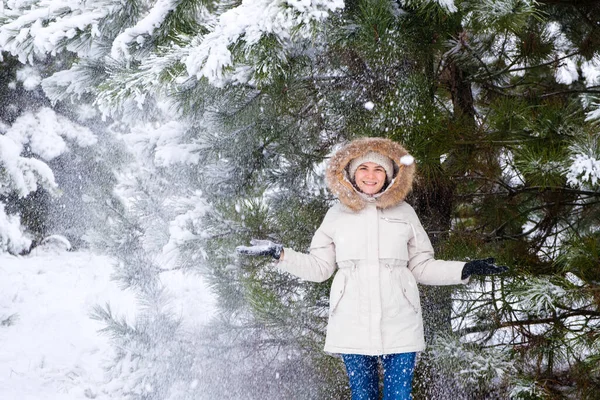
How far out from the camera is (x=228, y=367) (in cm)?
399

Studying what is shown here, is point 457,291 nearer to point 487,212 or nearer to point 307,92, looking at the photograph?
point 487,212

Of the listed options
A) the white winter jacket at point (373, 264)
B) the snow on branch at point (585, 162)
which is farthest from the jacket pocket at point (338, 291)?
the snow on branch at point (585, 162)

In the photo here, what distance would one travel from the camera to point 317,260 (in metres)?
2.97

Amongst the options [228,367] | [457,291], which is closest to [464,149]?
[457,291]

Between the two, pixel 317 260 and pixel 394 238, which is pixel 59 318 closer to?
pixel 317 260

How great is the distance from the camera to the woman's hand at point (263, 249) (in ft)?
8.89

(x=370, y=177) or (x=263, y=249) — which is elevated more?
(x=370, y=177)

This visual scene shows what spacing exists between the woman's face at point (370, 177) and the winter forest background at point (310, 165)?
0.36 meters

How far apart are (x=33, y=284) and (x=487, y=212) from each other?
7.27 meters

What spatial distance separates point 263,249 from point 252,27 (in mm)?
1027

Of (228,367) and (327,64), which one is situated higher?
(327,64)

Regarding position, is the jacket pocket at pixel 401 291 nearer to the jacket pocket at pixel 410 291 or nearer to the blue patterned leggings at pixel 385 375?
the jacket pocket at pixel 410 291

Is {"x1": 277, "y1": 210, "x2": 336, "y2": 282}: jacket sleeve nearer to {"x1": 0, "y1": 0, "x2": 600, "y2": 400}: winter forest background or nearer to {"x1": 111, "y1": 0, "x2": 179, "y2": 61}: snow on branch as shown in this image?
{"x1": 0, "y1": 0, "x2": 600, "y2": 400}: winter forest background

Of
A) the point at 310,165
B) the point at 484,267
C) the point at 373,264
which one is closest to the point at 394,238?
the point at 373,264
